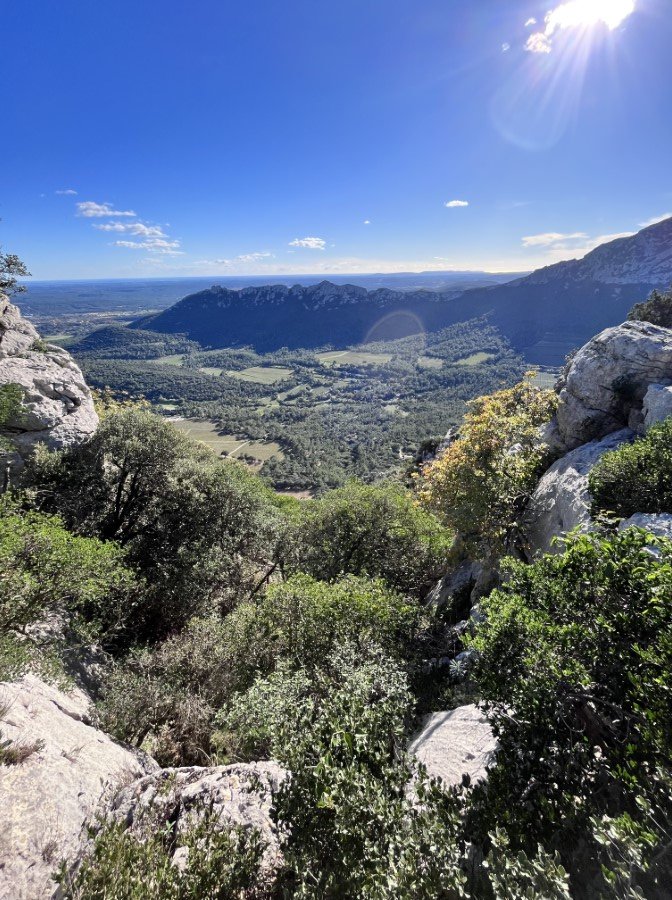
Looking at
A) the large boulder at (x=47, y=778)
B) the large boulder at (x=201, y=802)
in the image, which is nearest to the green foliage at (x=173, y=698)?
the large boulder at (x=47, y=778)

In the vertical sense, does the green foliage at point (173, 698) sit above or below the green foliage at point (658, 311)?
below

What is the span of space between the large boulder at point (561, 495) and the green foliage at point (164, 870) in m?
14.4

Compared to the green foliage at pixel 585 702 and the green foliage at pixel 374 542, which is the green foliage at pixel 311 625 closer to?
the green foliage at pixel 585 702

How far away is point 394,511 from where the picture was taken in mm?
23031

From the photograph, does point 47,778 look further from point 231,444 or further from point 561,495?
point 231,444

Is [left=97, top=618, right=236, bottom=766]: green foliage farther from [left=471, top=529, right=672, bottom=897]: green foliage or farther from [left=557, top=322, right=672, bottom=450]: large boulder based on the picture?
[left=557, top=322, right=672, bottom=450]: large boulder

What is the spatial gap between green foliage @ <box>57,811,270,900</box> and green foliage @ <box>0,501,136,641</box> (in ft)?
26.9

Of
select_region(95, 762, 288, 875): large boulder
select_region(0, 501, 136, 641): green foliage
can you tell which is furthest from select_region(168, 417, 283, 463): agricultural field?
select_region(95, 762, 288, 875): large boulder

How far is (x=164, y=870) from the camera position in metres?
5.47

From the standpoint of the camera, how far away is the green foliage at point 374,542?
71.9 feet

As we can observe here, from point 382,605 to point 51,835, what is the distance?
10.0m

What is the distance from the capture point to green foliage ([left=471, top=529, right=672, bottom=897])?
209 inches

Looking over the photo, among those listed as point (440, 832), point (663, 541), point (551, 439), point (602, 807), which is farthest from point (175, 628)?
point (551, 439)

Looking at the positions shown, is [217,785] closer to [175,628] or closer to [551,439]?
[175,628]
